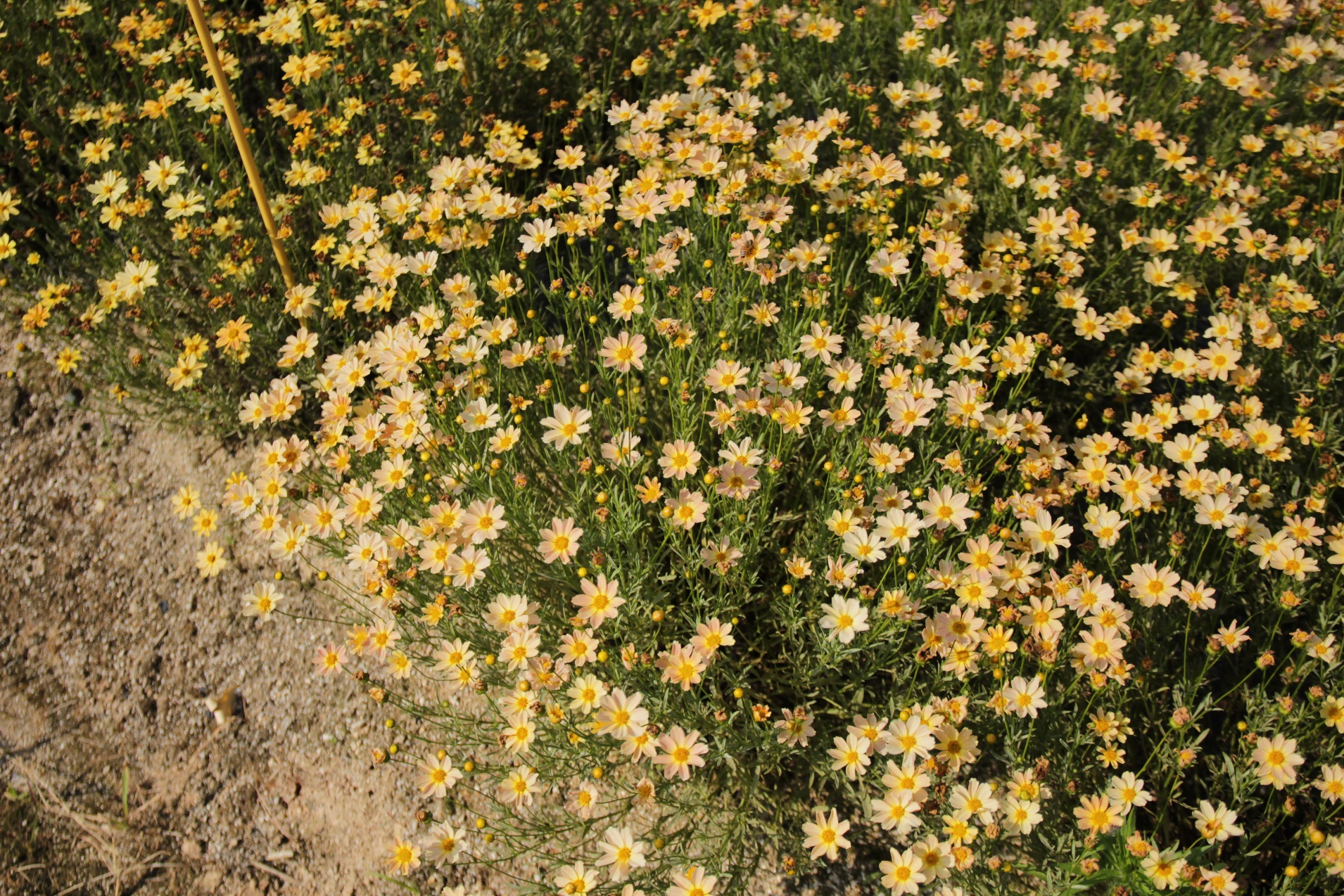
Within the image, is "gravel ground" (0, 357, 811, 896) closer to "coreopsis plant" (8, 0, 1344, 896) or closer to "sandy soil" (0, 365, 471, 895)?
"sandy soil" (0, 365, 471, 895)

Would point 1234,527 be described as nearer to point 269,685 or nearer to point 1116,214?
point 1116,214

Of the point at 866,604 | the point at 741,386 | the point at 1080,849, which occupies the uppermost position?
the point at 741,386

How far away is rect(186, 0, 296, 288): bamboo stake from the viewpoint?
3.02 metres

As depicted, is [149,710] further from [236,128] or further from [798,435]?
[798,435]

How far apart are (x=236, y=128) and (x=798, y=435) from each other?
2.22 meters

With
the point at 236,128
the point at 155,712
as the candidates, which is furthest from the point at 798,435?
the point at 155,712

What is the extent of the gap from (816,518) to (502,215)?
159 cm

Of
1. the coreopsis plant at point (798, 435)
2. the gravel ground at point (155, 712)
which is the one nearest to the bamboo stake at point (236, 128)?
the coreopsis plant at point (798, 435)

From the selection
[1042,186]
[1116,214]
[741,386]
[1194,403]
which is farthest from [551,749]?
[1116,214]

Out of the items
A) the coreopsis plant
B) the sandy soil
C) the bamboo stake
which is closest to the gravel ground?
the sandy soil

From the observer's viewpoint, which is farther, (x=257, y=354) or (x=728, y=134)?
(x=257, y=354)

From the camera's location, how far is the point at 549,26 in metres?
4.64

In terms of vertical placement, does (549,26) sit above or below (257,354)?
above

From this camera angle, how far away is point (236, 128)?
3.21 meters
